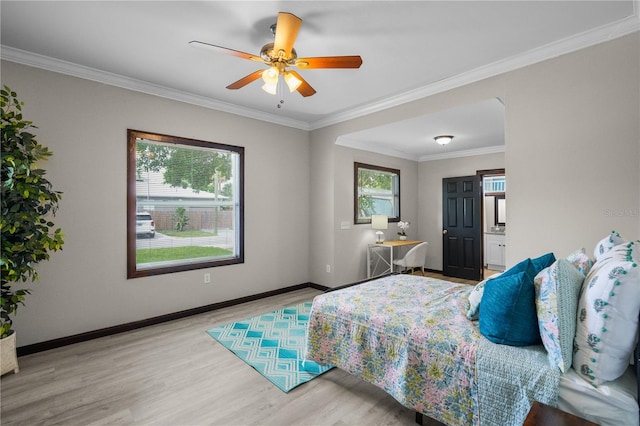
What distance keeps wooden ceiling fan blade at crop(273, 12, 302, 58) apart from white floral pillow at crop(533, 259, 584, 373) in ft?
6.58

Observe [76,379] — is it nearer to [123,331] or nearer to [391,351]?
[123,331]

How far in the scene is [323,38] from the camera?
8.29 feet

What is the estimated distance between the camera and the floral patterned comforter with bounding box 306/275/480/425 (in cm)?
163

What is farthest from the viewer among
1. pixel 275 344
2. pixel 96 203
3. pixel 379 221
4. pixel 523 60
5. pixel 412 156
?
pixel 412 156

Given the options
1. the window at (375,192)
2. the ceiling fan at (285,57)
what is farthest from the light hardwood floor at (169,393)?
the window at (375,192)

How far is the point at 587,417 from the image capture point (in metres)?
1.29

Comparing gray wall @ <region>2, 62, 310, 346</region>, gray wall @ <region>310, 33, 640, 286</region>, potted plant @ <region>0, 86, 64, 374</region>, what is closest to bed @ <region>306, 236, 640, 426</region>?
gray wall @ <region>310, 33, 640, 286</region>

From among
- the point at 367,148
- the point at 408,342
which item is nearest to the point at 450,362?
the point at 408,342

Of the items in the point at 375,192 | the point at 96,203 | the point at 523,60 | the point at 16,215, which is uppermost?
the point at 523,60

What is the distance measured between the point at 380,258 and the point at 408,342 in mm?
3995

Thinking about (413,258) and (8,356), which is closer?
(8,356)

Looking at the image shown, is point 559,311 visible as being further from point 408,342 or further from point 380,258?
point 380,258

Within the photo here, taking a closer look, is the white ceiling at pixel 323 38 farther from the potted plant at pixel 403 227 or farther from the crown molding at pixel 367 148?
the potted plant at pixel 403 227

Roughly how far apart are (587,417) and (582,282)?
0.61 m
